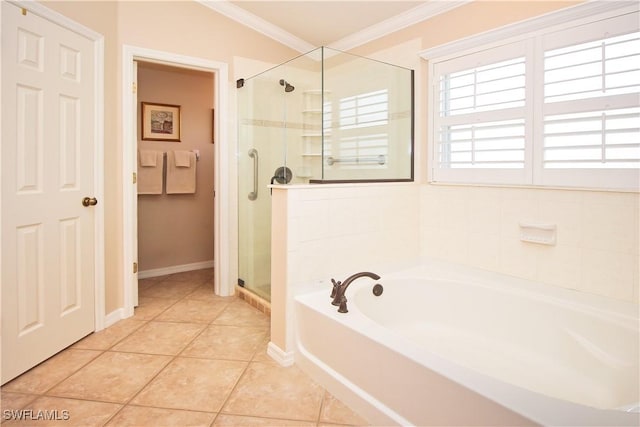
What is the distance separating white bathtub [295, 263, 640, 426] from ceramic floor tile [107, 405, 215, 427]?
60 cm

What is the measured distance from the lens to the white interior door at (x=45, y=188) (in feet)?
6.01

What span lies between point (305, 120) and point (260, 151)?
579 millimetres

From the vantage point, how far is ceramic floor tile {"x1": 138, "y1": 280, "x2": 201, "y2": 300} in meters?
3.26

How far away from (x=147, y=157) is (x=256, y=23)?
67.6 inches

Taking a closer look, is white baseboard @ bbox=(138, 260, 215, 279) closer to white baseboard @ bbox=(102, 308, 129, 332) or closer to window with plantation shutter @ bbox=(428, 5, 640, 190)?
white baseboard @ bbox=(102, 308, 129, 332)

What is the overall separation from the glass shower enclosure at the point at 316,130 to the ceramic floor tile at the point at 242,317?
0.15 meters

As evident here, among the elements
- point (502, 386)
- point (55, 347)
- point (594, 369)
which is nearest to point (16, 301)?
point (55, 347)

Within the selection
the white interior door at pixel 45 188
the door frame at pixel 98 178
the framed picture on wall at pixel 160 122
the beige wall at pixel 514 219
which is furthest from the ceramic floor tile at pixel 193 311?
the framed picture on wall at pixel 160 122

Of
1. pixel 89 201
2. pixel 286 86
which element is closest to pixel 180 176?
pixel 89 201

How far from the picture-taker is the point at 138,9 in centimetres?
265

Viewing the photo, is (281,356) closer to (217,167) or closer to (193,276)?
(217,167)

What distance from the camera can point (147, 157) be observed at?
373 centimetres

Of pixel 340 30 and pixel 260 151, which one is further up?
pixel 340 30

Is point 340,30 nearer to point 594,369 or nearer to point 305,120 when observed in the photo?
point 305,120
